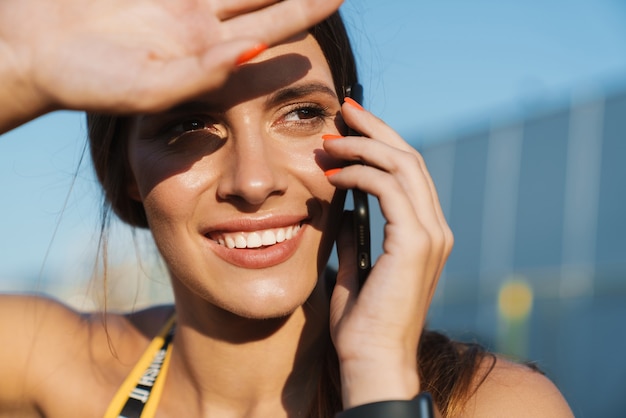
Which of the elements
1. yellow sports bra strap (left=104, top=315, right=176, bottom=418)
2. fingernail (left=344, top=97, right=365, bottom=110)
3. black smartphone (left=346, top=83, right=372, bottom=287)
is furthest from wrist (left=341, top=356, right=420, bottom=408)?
yellow sports bra strap (left=104, top=315, right=176, bottom=418)

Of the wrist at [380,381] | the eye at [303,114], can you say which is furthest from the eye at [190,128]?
the wrist at [380,381]

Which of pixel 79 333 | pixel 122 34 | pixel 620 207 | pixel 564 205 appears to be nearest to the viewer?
pixel 122 34

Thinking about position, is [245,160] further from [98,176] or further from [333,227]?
[98,176]

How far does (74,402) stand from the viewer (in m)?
3.13

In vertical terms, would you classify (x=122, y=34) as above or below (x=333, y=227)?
above

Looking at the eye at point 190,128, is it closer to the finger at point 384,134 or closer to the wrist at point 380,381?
the finger at point 384,134

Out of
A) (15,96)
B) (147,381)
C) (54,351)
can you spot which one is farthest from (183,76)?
(54,351)

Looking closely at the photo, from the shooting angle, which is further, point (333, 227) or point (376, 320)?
point (333, 227)

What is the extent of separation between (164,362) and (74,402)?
38cm

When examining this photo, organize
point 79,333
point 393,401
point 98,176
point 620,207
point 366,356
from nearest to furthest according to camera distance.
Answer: point 393,401 < point 366,356 < point 98,176 < point 79,333 < point 620,207

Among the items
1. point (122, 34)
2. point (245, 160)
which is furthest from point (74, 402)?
point (122, 34)

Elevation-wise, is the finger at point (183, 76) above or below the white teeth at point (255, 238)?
above

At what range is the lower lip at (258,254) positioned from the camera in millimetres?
2477

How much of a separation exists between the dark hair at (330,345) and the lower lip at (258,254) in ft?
1.45
